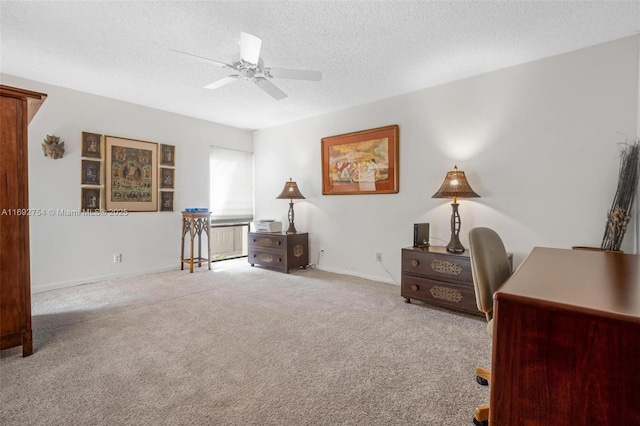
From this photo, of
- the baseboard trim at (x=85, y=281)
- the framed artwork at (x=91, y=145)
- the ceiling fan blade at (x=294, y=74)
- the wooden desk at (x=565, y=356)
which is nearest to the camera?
the wooden desk at (x=565, y=356)

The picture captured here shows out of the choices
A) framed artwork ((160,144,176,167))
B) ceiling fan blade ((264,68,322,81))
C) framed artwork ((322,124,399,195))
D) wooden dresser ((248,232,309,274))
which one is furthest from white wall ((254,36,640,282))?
framed artwork ((160,144,176,167))

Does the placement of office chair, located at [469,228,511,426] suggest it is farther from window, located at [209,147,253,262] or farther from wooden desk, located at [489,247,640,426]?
window, located at [209,147,253,262]

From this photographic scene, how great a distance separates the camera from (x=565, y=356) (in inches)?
27.9

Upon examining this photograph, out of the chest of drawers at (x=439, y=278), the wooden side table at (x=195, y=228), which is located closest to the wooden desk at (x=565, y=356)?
the chest of drawers at (x=439, y=278)

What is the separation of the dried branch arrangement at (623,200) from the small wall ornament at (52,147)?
5.43 metres

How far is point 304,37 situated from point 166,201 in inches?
127

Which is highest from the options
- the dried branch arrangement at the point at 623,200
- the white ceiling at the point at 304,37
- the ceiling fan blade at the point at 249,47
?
the white ceiling at the point at 304,37

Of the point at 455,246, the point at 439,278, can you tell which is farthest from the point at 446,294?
the point at 455,246

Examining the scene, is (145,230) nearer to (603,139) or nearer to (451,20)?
(451,20)

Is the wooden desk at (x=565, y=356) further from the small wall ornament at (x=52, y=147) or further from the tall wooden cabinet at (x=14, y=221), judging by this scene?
the small wall ornament at (x=52, y=147)

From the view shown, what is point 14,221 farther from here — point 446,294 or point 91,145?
point 446,294

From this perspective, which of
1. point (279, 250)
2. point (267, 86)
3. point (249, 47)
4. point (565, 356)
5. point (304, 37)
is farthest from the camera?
point (279, 250)

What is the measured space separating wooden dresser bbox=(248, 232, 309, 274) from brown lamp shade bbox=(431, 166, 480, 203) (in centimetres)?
219

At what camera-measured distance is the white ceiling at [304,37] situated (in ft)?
6.71
